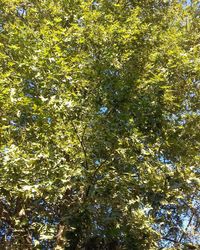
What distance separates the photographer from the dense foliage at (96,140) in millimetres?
8281

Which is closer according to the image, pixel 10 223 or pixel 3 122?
pixel 3 122

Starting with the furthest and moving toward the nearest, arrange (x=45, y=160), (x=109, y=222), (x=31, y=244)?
(x=31, y=244) → (x=109, y=222) → (x=45, y=160)

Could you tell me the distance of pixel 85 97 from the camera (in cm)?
977

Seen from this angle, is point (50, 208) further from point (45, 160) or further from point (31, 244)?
point (45, 160)

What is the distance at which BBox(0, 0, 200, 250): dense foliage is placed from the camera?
828cm

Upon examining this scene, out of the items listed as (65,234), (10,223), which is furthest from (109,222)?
(10,223)

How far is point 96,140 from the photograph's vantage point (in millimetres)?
8617

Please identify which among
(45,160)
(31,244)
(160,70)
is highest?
(160,70)

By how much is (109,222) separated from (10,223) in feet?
10.4

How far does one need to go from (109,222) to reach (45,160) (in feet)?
7.45

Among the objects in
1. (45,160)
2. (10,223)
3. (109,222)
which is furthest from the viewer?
(10,223)

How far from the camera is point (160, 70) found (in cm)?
1012

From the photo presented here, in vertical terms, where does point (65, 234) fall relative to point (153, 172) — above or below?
below

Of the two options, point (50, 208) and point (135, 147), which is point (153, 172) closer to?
point (135, 147)
